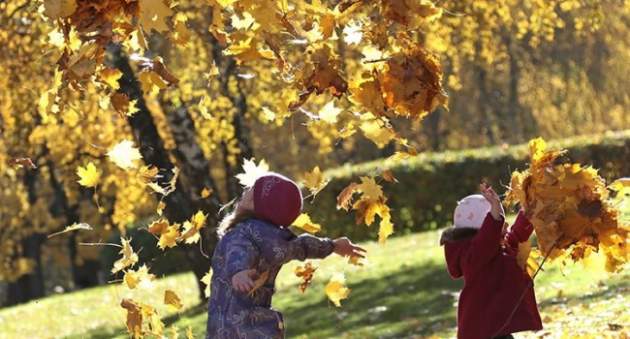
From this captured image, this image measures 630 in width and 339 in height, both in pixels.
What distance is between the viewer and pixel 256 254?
5.34 metres

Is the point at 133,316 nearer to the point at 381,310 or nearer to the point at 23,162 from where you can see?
the point at 23,162

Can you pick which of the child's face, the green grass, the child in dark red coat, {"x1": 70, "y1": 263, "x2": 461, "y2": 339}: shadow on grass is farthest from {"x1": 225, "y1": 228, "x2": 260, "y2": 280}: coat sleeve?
{"x1": 70, "y1": 263, "x2": 461, "y2": 339}: shadow on grass

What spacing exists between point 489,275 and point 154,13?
246 centimetres

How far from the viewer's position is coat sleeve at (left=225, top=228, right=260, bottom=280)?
17.4 feet

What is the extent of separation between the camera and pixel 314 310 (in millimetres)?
12906

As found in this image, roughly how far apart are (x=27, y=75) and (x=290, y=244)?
10.4m

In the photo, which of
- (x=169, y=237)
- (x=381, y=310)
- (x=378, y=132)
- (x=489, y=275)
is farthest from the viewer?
(x=381, y=310)

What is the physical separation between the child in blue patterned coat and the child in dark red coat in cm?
82

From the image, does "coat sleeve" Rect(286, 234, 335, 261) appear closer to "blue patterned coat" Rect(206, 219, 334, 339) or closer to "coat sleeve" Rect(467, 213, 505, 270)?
"blue patterned coat" Rect(206, 219, 334, 339)

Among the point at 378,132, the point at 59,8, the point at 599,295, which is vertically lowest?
the point at 599,295

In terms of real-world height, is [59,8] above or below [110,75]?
above

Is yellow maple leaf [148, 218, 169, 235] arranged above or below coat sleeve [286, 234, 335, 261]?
above

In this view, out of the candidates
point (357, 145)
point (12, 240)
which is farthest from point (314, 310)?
point (357, 145)

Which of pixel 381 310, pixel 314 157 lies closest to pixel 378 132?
pixel 381 310
